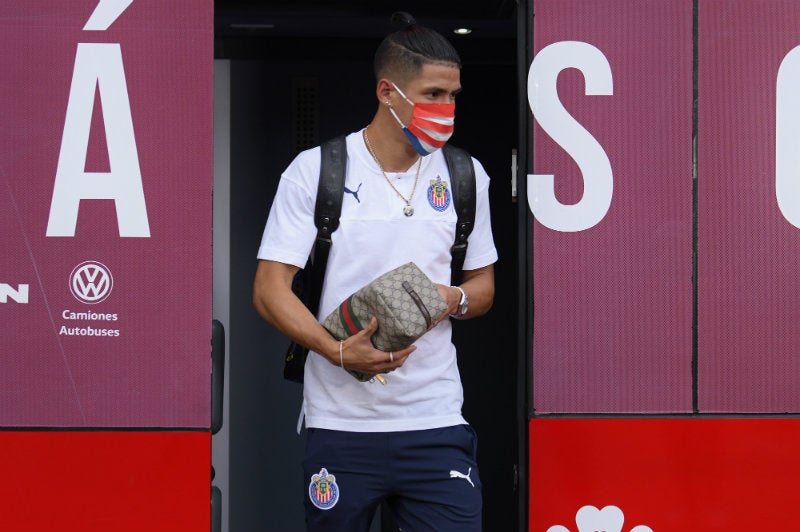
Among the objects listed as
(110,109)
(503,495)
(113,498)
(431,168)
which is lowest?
(503,495)

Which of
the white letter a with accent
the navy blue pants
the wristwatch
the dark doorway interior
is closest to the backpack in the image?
the wristwatch

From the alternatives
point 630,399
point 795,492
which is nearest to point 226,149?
point 630,399

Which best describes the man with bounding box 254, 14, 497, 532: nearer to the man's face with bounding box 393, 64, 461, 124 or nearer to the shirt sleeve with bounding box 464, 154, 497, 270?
the man's face with bounding box 393, 64, 461, 124

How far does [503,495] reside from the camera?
465 cm

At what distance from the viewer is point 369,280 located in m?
2.80

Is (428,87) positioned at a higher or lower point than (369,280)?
higher

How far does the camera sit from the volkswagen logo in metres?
3.10

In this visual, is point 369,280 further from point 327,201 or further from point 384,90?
point 384,90

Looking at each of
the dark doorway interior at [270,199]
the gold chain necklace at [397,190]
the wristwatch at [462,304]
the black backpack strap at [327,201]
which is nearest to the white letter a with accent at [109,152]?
the black backpack strap at [327,201]

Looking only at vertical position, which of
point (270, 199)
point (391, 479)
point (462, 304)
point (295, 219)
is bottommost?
point (391, 479)

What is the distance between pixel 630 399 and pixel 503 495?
1.60 metres

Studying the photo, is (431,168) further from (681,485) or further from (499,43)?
(499,43)

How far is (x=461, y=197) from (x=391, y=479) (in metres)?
0.80

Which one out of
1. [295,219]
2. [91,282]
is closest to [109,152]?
[91,282]
